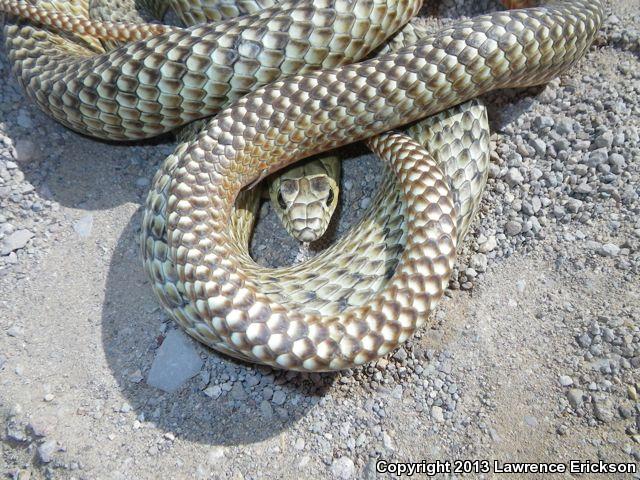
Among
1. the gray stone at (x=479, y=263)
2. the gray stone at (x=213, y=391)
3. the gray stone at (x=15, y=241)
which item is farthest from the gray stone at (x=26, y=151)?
the gray stone at (x=479, y=263)

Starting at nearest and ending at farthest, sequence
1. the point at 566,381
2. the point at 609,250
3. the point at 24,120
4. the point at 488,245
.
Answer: the point at 566,381
the point at 609,250
the point at 488,245
the point at 24,120

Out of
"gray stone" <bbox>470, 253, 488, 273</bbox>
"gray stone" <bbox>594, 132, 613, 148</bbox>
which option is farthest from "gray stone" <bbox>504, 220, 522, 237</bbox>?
"gray stone" <bbox>594, 132, 613, 148</bbox>

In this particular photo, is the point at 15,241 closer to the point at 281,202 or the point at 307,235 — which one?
the point at 281,202

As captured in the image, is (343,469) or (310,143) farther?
(310,143)

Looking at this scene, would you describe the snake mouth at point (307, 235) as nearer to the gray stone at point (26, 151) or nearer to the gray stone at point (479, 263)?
the gray stone at point (479, 263)

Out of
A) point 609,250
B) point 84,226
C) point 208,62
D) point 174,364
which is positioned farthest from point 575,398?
point 84,226

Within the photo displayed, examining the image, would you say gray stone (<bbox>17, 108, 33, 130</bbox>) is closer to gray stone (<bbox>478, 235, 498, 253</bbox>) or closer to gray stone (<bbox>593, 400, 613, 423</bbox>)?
gray stone (<bbox>478, 235, 498, 253</bbox>)
